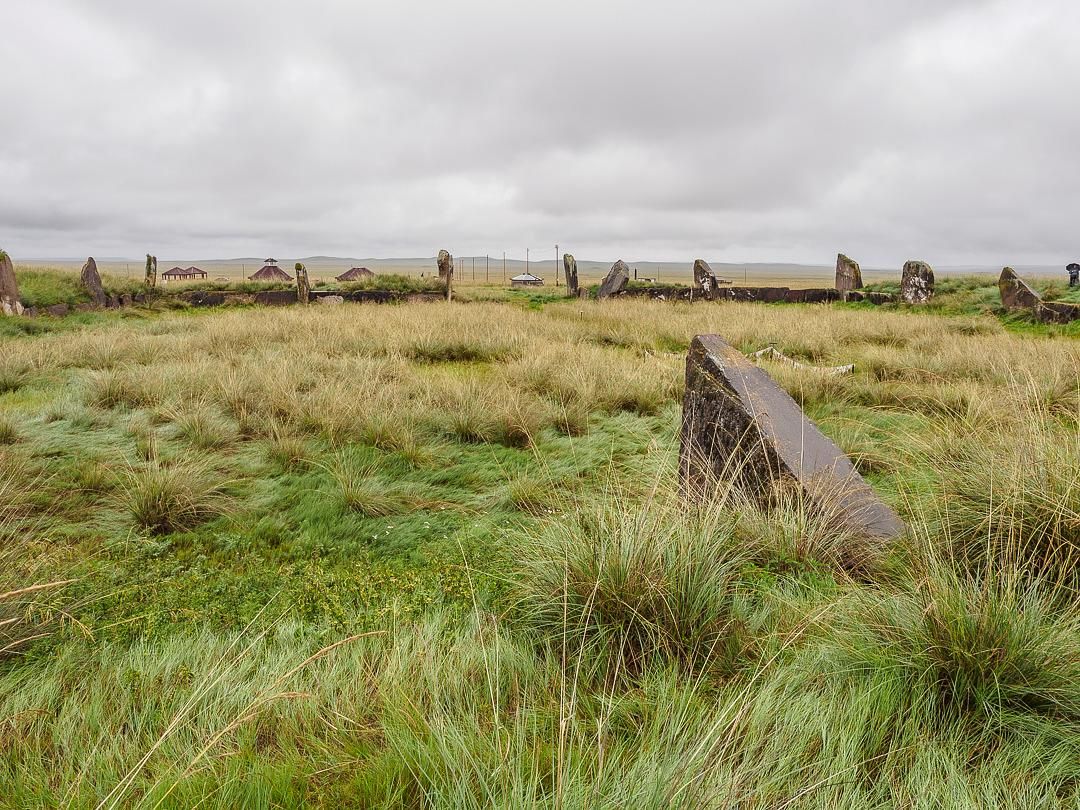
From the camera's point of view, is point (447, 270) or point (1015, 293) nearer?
point (1015, 293)

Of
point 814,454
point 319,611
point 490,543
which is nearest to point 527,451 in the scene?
point 490,543

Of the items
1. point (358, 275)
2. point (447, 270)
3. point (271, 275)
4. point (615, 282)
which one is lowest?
point (615, 282)

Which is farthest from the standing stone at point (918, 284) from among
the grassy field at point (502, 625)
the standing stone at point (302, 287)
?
the standing stone at point (302, 287)

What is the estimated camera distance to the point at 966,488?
271 cm

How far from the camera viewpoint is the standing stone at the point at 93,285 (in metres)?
17.5

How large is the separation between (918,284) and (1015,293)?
3138mm

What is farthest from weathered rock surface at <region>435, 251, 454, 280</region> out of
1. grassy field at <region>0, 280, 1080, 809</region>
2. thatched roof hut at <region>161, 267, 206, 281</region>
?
thatched roof hut at <region>161, 267, 206, 281</region>

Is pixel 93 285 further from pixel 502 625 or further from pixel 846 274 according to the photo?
pixel 846 274

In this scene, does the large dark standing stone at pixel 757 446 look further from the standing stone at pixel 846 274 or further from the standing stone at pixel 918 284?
the standing stone at pixel 846 274

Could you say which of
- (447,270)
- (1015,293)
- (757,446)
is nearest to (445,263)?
(447,270)

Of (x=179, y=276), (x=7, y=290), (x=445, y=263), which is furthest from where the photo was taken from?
(x=179, y=276)

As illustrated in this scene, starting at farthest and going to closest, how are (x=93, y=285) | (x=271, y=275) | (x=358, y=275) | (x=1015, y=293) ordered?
(x=271, y=275) < (x=358, y=275) < (x=93, y=285) < (x=1015, y=293)

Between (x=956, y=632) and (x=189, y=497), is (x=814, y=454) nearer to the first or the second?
(x=956, y=632)

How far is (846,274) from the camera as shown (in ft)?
69.3
